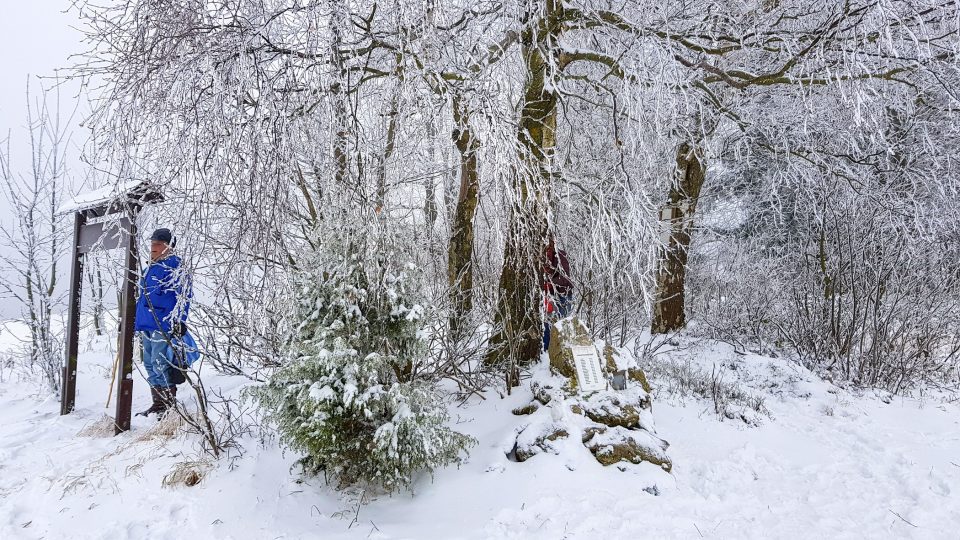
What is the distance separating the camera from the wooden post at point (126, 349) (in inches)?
180

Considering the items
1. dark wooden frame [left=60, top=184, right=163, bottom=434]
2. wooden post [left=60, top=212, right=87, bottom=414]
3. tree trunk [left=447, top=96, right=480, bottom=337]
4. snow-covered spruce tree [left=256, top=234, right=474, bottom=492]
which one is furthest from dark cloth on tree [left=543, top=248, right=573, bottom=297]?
wooden post [left=60, top=212, right=87, bottom=414]

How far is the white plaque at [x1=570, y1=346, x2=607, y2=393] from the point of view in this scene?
146 inches

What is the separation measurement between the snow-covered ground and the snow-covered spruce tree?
0.29 m

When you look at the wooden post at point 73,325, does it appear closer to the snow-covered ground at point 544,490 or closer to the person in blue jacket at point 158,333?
the snow-covered ground at point 544,490

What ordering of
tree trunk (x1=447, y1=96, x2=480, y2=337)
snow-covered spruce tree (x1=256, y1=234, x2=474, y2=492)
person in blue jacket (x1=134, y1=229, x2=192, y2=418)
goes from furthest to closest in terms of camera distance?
1. tree trunk (x1=447, y1=96, x2=480, y2=337)
2. person in blue jacket (x1=134, y1=229, x2=192, y2=418)
3. snow-covered spruce tree (x1=256, y1=234, x2=474, y2=492)

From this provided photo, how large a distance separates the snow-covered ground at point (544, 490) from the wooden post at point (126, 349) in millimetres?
222

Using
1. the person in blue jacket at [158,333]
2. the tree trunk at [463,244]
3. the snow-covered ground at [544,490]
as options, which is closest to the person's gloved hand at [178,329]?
the person in blue jacket at [158,333]

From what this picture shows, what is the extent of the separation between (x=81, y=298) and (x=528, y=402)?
16.5 ft

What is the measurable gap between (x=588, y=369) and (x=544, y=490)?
1011 millimetres

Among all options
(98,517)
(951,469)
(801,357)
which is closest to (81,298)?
(98,517)

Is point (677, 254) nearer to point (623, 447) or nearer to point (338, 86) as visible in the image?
point (623, 447)

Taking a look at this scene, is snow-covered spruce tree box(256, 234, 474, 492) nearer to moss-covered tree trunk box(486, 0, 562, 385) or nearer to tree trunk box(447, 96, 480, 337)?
moss-covered tree trunk box(486, 0, 562, 385)

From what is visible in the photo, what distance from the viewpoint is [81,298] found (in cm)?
550

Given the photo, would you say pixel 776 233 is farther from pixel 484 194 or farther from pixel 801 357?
pixel 484 194
